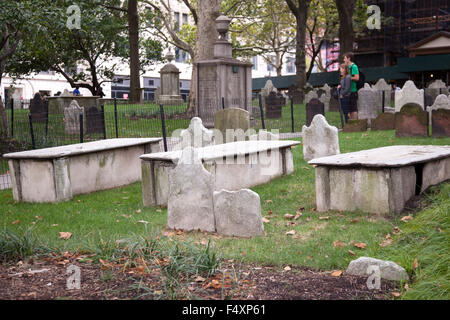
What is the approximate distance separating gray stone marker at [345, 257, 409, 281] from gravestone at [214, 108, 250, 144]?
7.66 metres

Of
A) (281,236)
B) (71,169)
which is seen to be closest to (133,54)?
(71,169)

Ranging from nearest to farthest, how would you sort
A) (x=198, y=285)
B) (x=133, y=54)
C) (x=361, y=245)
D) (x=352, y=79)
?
(x=198, y=285)
(x=361, y=245)
(x=352, y=79)
(x=133, y=54)

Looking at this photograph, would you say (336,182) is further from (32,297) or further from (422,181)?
(32,297)

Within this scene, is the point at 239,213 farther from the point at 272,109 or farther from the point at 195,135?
the point at 272,109

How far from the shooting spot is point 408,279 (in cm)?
463

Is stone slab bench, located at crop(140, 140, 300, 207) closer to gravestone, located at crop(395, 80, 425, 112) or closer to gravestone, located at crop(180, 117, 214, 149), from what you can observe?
gravestone, located at crop(180, 117, 214, 149)

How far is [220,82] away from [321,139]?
8940 millimetres

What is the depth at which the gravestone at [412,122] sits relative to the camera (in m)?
14.7

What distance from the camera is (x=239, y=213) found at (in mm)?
6426

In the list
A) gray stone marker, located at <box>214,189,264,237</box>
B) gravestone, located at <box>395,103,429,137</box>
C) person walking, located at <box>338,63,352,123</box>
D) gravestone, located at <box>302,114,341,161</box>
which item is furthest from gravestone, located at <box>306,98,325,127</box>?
gray stone marker, located at <box>214,189,264,237</box>

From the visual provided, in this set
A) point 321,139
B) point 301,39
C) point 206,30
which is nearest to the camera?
point 321,139

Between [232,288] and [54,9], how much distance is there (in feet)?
37.9

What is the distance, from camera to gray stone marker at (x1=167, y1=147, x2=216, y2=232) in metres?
6.77

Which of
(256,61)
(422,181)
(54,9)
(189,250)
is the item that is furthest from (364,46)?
(189,250)
